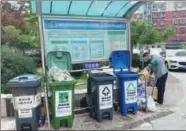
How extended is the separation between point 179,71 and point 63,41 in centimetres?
1029

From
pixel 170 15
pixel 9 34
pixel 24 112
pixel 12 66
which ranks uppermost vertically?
pixel 170 15

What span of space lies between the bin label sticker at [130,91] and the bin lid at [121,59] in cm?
69

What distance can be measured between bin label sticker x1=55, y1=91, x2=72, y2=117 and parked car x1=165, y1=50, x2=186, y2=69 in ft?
34.4

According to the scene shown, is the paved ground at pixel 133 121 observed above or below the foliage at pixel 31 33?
below

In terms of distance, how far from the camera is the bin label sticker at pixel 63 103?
458 cm

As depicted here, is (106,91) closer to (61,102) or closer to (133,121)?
(133,121)

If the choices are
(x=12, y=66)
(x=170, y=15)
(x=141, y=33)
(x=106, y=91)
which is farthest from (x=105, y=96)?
(x=170, y=15)

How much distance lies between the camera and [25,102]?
4426 mm

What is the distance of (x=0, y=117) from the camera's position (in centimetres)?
501

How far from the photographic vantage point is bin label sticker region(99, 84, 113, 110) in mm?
4922

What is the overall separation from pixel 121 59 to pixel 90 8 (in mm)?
1495

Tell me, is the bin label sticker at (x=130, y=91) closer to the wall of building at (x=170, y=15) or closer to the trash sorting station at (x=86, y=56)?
the trash sorting station at (x=86, y=56)

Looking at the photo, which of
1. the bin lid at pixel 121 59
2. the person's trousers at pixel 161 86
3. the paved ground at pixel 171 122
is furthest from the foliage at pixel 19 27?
the paved ground at pixel 171 122

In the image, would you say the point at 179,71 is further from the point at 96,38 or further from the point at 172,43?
the point at 172,43
